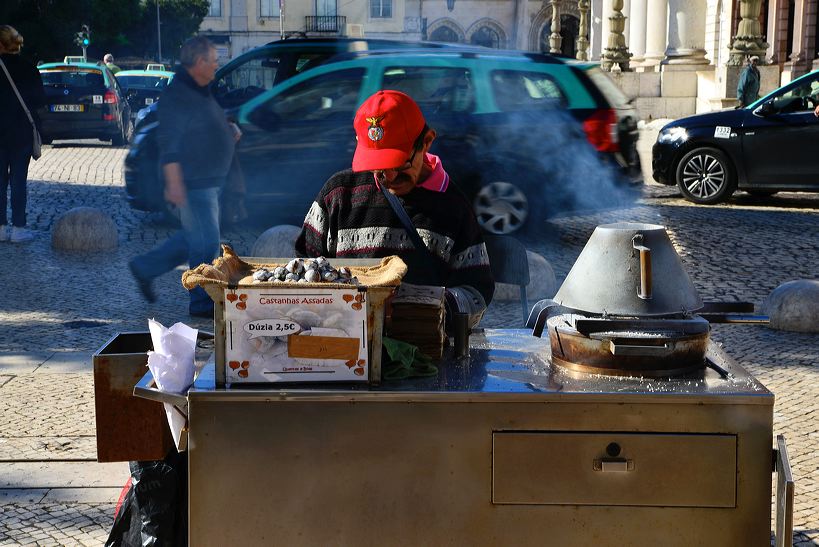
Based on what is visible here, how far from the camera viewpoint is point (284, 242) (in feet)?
30.3

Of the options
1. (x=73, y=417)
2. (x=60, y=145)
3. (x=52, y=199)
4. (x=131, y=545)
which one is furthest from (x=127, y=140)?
(x=131, y=545)

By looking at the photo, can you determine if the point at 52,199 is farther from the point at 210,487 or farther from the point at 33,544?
the point at 210,487

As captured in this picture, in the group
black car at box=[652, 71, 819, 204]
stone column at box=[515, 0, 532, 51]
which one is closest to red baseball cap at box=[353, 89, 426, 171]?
black car at box=[652, 71, 819, 204]

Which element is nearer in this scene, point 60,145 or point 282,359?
point 282,359

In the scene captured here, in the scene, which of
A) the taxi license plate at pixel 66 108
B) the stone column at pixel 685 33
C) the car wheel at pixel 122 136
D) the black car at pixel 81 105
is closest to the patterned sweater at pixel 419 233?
the black car at pixel 81 105

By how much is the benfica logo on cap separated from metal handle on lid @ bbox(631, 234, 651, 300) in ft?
2.94

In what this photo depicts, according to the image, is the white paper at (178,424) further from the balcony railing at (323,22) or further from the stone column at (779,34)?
the balcony railing at (323,22)

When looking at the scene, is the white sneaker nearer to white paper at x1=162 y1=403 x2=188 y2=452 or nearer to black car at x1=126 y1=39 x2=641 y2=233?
black car at x1=126 y1=39 x2=641 y2=233

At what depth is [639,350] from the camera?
318cm

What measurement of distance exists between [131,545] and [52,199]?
1226 cm

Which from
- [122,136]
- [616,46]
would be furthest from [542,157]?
[616,46]

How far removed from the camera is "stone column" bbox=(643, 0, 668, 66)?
3500cm

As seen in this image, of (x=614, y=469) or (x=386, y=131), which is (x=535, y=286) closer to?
(x=386, y=131)

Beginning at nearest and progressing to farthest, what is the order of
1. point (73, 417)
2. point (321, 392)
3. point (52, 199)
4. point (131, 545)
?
1. point (321, 392)
2. point (131, 545)
3. point (73, 417)
4. point (52, 199)
